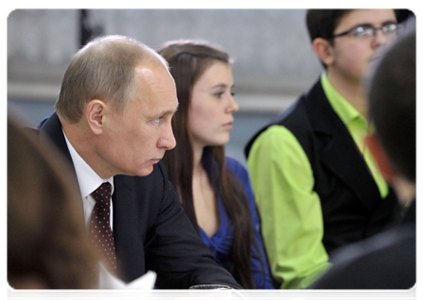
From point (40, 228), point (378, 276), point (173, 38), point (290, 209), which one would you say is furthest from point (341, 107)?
point (173, 38)

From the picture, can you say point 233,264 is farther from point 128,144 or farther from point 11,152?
point 11,152

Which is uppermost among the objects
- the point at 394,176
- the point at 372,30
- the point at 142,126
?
the point at 372,30

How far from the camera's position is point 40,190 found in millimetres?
442

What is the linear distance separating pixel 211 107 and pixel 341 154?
1.69ft

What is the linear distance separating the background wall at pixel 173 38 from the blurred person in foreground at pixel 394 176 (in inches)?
189

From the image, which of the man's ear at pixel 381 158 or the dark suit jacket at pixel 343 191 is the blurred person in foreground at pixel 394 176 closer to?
the man's ear at pixel 381 158

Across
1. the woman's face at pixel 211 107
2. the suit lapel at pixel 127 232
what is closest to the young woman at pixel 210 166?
the woman's face at pixel 211 107

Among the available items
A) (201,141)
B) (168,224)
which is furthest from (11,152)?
(201,141)

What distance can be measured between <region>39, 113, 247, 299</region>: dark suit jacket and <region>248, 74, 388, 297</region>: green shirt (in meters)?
0.51

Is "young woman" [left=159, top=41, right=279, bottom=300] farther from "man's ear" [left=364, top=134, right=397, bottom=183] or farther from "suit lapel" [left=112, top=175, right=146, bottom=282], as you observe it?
"man's ear" [left=364, top=134, right=397, bottom=183]

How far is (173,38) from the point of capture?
5.62m

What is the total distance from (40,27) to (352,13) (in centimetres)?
422

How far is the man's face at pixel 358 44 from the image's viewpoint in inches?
80.4

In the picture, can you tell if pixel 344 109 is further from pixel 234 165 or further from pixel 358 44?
pixel 234 165
